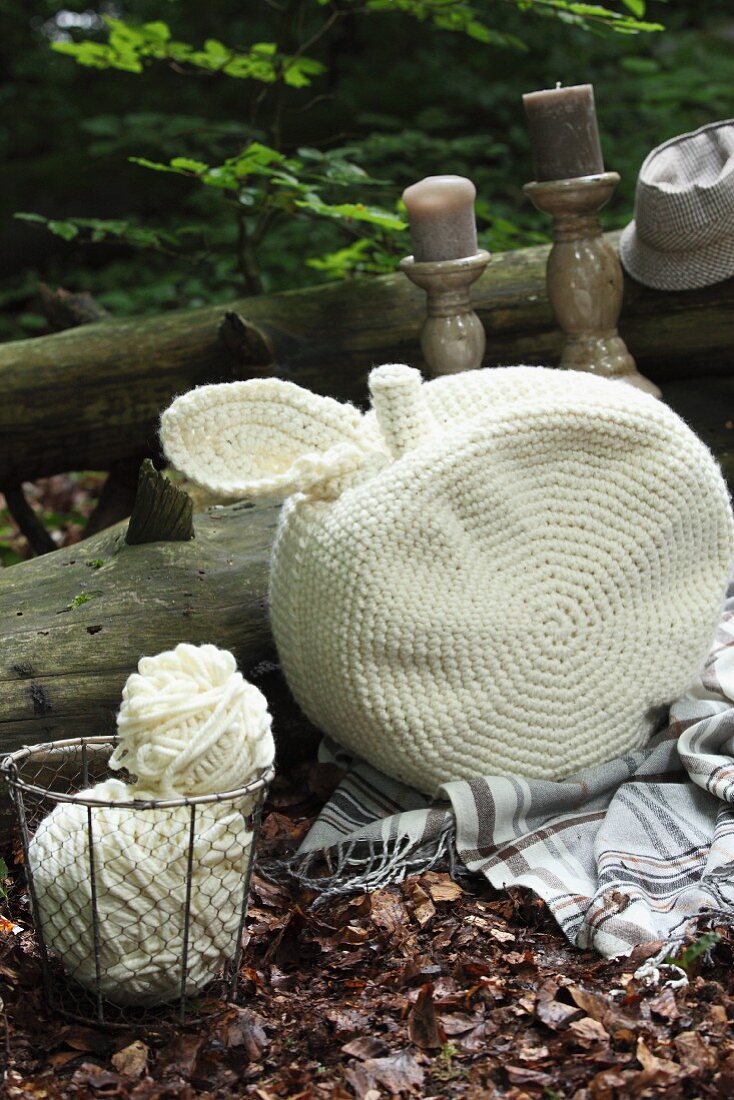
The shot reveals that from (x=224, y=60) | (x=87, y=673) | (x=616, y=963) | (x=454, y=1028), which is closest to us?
(x=454, y=1028)

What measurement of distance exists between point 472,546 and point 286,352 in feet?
3.99

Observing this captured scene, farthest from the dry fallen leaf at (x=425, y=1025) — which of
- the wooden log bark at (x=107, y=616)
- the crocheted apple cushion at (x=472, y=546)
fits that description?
the wooden log bark at (x=107, y=616)

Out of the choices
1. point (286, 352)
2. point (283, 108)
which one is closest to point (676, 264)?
point (286, 352)

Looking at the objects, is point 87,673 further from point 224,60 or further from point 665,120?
point 665,120

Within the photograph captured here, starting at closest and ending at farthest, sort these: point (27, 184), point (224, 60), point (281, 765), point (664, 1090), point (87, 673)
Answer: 1. point (664, 1090)
2. point (87, 673)
3. point (281, 765)
4. point (224, 60)
5. point (27, 184)

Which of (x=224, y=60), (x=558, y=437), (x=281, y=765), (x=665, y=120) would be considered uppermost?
(x=224, y=60)

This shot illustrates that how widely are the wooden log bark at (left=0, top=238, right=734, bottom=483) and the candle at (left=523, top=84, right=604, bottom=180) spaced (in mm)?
495

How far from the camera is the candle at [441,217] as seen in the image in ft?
7.25

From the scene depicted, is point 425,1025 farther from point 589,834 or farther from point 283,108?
point 283,108

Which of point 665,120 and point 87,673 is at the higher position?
point 665,120

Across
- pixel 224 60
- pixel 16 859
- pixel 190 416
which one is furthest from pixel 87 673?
pixel 224 60

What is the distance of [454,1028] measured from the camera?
1.40 meters

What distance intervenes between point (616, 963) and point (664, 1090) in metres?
0.25

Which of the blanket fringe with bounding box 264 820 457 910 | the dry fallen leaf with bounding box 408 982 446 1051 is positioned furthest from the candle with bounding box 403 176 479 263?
the dry fallen leaf with bounding box 408 982 446 1051
